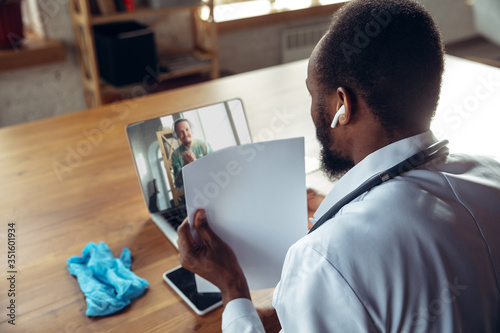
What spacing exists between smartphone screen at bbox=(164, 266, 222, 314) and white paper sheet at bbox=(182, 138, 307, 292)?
19 millimetres

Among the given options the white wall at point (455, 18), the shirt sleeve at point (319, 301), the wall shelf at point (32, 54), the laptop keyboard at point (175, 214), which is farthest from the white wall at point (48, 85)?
the shirt sleeve at point (319, 301)

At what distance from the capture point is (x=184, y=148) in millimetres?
1234

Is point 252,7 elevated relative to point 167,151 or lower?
lower

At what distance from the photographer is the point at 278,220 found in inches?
41.9

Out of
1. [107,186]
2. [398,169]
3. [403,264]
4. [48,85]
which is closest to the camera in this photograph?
[403,264]

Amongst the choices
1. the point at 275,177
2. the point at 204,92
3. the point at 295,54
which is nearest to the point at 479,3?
the point at 295,54

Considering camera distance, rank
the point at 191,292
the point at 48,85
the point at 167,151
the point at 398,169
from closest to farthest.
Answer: the point at 398,169
the point at 191,292
the point at 167,151
the point at 48,85

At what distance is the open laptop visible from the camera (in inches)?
48.4

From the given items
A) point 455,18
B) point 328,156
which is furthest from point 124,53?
point 455,18

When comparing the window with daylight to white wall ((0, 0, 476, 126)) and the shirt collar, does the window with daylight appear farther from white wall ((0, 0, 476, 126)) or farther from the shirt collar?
the shirt collar

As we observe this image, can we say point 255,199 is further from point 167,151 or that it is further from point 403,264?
point 403,264

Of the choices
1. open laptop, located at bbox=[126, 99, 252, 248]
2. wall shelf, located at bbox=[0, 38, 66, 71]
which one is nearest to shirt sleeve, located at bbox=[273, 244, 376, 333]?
open laptop, located at bbox=[126, 99, 252, 248]

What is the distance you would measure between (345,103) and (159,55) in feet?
→ 10.2

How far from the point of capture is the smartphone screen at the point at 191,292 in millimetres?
991
